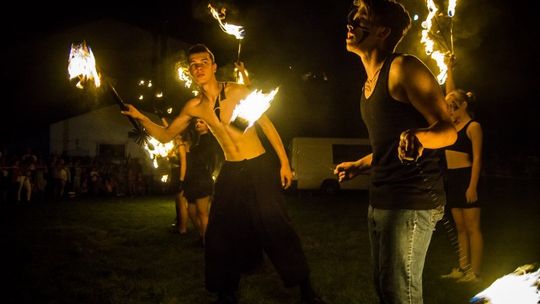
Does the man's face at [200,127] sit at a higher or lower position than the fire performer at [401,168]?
higher

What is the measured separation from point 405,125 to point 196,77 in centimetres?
248

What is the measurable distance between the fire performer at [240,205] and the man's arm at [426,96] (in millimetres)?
2036

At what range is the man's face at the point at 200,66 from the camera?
4.15 metres

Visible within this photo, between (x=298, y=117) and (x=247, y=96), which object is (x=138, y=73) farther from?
(x=247, y=96)

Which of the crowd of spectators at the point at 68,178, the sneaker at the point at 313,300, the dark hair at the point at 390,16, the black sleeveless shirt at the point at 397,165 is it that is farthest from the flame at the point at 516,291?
the crowd of spectators at the point at 68,178

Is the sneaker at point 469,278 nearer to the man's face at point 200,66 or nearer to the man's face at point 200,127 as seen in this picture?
the man's face at point 200,66

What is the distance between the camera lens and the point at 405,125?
228 cm

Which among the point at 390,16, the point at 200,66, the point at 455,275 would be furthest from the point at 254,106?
the point at 455,275

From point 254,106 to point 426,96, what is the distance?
1994 mm

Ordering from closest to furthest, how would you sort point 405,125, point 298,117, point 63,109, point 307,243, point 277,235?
point 405,125 → point 277,235 → point 307,243 → point 63,109 → point 298,117

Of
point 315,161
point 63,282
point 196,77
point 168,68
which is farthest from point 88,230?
point 168,68

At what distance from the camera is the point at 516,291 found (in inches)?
96.7

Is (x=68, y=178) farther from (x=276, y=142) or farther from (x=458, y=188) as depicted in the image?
(x=458, y=188)

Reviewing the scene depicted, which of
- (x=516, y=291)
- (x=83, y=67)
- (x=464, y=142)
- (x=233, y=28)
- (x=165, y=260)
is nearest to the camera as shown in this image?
(x=516, y=291)
